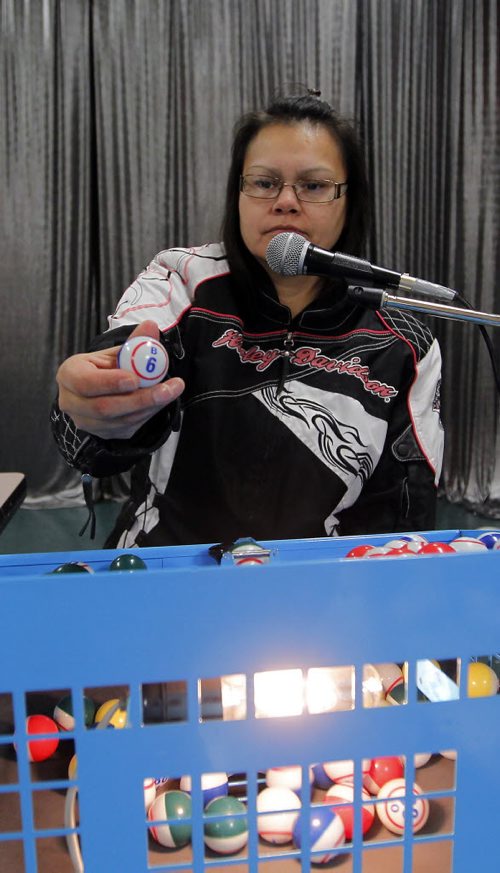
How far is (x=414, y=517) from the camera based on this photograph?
112cm

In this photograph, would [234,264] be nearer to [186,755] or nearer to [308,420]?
[308,420]

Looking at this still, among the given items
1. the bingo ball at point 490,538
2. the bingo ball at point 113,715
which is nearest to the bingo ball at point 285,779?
the bingo ball at point 113,715

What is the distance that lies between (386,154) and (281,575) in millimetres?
3549

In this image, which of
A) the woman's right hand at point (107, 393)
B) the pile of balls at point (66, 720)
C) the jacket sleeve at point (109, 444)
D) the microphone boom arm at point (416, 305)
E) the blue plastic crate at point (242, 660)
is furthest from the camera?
the jacket sleeve at point (109, 444)

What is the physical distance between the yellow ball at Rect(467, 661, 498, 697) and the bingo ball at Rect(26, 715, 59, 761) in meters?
0.30

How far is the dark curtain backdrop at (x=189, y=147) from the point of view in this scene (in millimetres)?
3232

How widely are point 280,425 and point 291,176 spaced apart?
0.41m

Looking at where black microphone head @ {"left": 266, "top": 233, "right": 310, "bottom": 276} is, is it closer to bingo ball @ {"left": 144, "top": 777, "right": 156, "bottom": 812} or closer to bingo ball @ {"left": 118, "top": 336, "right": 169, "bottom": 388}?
bingo ball @ {"left": 118, "top": 336, "right": 169, "bottom": 388}

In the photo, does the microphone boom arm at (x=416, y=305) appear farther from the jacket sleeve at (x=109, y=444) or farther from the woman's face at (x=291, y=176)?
the woman's face at (x=291, y=176)

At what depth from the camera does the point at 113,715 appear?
1.44 feet

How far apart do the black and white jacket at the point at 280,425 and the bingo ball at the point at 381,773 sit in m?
Answer: 0.61

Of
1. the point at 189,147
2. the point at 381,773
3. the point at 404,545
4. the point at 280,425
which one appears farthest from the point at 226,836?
the point at 189,147

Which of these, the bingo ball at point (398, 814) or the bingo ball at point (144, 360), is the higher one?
the bingo ball at point (144, 360)

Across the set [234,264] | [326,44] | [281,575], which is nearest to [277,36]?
[326,44]
